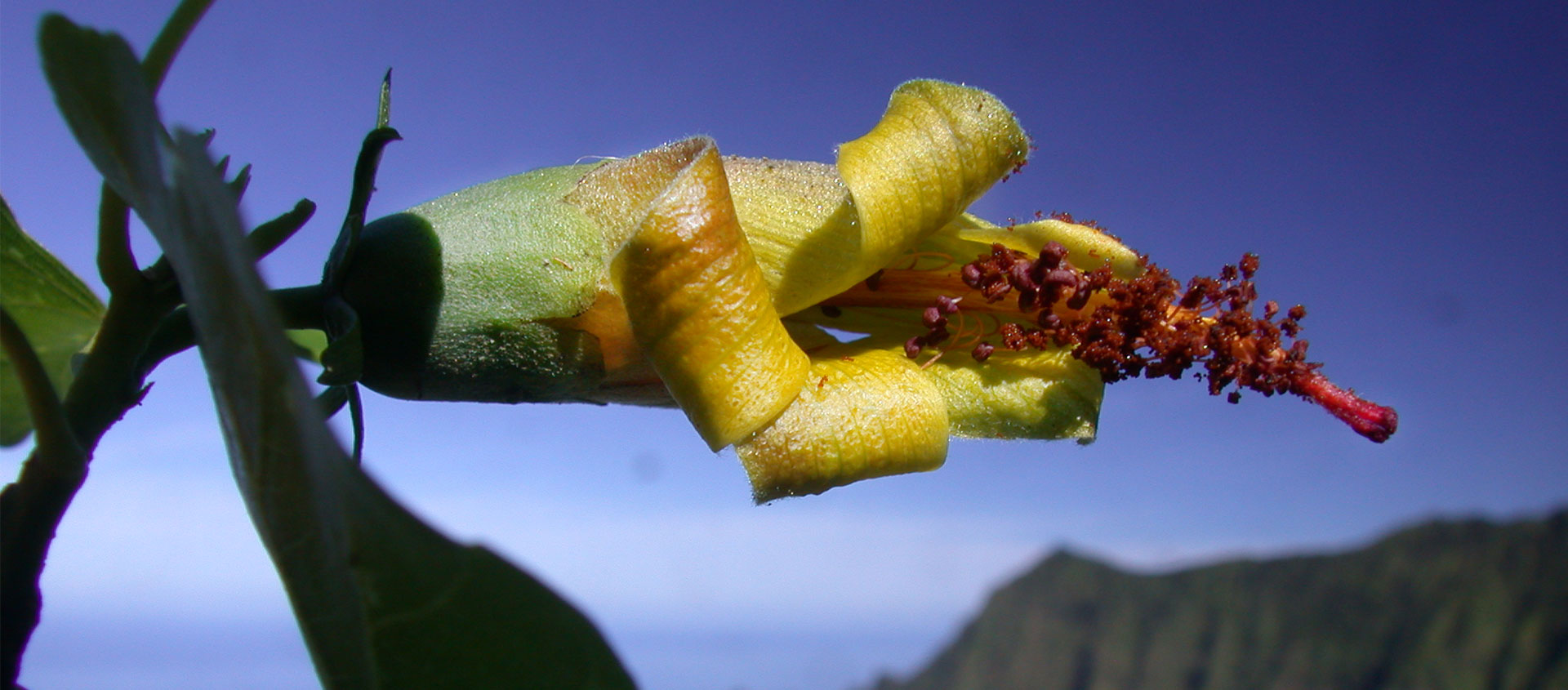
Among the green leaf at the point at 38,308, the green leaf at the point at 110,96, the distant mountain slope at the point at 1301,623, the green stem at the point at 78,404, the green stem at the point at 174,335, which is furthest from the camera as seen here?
the distant mountain slope at the point at 1301,623

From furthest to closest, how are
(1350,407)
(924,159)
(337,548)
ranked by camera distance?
(1350,407) < (924,159) < (337,548)

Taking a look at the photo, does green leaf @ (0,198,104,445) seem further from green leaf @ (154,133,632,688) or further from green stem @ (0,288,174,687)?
green leaf @ (154,133,632,688)

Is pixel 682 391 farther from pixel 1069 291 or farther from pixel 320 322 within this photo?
pixel 1069 291

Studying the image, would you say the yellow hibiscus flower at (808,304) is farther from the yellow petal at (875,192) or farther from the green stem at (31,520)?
the green stem at (31,520)

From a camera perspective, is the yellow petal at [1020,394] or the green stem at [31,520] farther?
the yellow petal at [1020,394]

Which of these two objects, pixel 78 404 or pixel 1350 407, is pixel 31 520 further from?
pixel 1350 407

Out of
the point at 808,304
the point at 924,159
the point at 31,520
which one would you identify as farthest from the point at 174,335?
the point at 924,159

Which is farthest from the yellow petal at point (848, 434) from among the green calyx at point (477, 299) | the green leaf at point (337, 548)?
the green leaf at point (337, 548)

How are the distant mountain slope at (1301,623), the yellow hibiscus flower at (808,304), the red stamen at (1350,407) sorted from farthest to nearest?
1. the distant mountain slope at (1301,623)
2. the red stamen at (1350,407)
3. the yellow hibiscus flower at (808,304)
